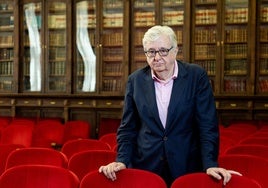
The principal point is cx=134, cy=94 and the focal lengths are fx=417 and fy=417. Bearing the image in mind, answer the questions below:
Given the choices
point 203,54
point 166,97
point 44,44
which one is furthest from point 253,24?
point 166,97

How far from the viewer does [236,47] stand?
7.06 m

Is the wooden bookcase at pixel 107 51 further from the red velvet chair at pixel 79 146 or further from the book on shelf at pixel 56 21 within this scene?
the red velvet chair at pixel 79 146

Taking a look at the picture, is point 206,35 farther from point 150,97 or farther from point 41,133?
point 150,97

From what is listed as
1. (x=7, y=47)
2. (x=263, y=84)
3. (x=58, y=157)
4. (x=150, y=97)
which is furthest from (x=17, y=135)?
(x=263, y=84)

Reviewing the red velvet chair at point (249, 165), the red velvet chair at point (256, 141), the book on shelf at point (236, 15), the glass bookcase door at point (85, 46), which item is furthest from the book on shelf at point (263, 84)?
the red velvet chair at point (249, 165)

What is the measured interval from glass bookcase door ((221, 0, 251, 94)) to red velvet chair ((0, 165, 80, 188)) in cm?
515

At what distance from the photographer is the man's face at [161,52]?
2.02m

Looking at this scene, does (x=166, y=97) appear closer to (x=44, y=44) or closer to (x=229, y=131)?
(x=229, y=131)

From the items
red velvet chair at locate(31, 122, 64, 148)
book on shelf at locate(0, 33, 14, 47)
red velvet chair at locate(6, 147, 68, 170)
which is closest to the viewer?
red velvet chair at locate(6, 147, 68, 170)

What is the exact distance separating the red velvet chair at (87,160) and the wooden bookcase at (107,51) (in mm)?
4266

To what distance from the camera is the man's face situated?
2.02 metres

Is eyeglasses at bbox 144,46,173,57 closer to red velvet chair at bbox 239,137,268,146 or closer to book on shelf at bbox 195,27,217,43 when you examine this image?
red velvet chair at bbox 239,137,268,146

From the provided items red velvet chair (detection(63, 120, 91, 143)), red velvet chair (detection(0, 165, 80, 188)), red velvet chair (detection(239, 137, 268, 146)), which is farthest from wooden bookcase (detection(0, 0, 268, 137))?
red velvet chair (detection(0, 165, 80, 188))

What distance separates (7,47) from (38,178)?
248 inches
